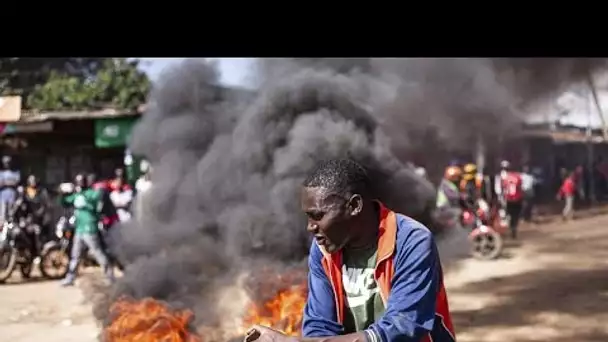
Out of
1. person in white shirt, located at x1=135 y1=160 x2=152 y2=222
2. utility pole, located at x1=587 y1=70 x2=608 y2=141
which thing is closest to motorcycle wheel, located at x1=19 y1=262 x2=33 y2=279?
person in white shirt, located at x1=135 y1=160 x2=152 y2=222

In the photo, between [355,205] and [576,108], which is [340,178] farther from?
[576,108]

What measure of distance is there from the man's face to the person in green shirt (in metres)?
2.71

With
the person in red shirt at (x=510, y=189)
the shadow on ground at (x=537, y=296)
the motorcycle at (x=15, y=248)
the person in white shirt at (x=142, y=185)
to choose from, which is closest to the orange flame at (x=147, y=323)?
the person in white shirt at (x=142, y=185)

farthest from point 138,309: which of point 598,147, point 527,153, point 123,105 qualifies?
point 598,147

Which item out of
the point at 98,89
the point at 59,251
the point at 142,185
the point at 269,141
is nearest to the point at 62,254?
the point at 59,251

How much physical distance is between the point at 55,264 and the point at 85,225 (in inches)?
10.1

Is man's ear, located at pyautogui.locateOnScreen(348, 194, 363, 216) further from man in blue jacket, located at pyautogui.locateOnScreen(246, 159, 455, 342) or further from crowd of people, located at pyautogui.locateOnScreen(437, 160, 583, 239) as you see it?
crowd of people, located at pyautogui.locateOnScreen(437, 160, 583, 239)

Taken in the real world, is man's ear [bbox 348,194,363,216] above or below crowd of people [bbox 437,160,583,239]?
above

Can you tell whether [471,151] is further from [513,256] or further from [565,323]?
[565,323]

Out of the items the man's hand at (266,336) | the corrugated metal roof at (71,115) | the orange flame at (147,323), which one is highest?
the corrugated metal roof at (71,115)

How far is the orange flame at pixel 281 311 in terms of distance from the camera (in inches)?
132

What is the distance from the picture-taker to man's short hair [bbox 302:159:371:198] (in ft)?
4.47

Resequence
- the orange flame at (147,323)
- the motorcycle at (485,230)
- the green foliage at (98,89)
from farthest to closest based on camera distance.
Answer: the motorcycle at (485,230), the green foliage at (98,89), the orange flame at (147,323)

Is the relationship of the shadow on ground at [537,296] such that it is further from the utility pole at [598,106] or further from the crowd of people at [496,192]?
the utility pole at [598,106]
